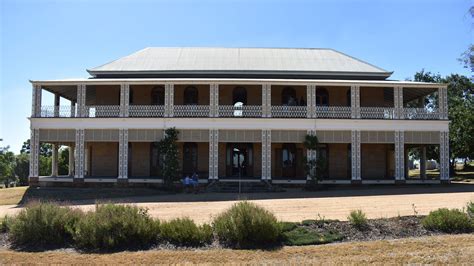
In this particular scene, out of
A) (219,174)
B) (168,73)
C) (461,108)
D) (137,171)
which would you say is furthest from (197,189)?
(461,108)

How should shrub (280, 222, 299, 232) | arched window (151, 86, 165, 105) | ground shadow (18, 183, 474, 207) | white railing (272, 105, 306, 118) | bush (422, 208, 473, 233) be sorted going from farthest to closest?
arched window (151, 86, 165, 105) < white railing (272, 105, 306, 118) < ground shadow (18, 183, 474, 207) < bush (422, 208, 473, 233) < shrub (280, 222, 299, 232)

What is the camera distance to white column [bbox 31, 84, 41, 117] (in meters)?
29.0

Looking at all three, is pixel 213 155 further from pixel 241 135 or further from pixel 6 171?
pixel 6 171

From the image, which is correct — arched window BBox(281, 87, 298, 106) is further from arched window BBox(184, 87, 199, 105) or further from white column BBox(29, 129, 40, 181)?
white column BBox(29, 129, 40, 181)

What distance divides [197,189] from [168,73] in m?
8.69

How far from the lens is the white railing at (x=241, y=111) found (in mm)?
29344

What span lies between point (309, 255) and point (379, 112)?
20539 millimetres

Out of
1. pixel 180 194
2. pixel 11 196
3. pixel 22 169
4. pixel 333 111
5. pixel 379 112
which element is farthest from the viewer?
pixel 22 169

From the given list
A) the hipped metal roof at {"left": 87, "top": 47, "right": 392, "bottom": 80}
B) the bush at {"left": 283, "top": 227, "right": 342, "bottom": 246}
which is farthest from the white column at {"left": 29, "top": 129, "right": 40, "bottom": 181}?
the bush at {"left": 283, "top": 227, "right": 342, "bottom": 246}

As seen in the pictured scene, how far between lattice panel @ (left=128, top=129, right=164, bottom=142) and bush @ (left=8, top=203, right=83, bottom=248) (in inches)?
612

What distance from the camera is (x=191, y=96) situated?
32719 mm

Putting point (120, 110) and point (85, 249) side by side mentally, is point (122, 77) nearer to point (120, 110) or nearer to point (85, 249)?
point (120, 110)

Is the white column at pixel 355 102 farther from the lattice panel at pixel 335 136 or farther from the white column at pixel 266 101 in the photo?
the white column at pixel 266 101

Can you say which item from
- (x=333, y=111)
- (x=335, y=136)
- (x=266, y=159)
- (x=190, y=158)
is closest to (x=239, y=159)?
(x=190, y=158)
